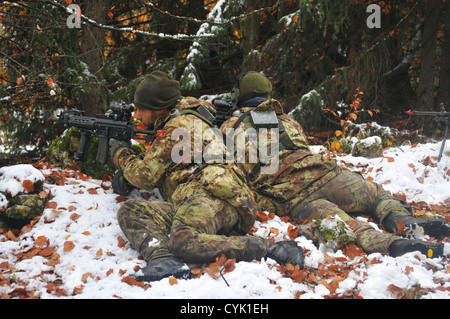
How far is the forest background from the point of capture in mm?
7852

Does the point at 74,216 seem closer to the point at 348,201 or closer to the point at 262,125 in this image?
the point at 262,125

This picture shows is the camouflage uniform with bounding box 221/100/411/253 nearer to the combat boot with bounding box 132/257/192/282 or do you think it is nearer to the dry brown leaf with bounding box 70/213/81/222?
the combat boot with bounding box 132/257/192/282

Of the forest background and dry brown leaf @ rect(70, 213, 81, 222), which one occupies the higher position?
the forest background

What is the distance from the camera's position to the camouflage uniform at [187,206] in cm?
362

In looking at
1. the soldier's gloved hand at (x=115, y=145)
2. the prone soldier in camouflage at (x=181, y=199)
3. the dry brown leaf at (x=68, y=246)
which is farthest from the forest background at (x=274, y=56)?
the dry brown leaf at (x=68, y=246)

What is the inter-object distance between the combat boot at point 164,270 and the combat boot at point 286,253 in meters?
0.86

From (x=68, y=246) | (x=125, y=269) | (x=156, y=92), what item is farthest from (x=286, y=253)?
(x=156, y=92)

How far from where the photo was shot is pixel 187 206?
12.6 ft

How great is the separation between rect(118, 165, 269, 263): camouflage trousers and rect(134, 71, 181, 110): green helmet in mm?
1035

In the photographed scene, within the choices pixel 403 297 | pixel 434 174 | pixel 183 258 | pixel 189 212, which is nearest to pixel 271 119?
pixel 189 212

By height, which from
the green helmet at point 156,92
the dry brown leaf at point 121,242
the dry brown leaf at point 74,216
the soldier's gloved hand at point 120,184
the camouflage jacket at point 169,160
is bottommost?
the dry brown leaf at point 121,242

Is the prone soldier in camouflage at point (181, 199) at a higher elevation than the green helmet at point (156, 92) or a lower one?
lower

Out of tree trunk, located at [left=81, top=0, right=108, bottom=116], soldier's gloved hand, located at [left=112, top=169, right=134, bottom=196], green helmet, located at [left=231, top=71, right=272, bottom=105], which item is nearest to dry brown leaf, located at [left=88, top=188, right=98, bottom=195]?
soldier's gloved hand, located at [left=112, top=169, right=134, bottom=196]

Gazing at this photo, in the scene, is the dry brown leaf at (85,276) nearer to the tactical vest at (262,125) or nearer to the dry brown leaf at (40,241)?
the dry brown leaf at (40,241)
